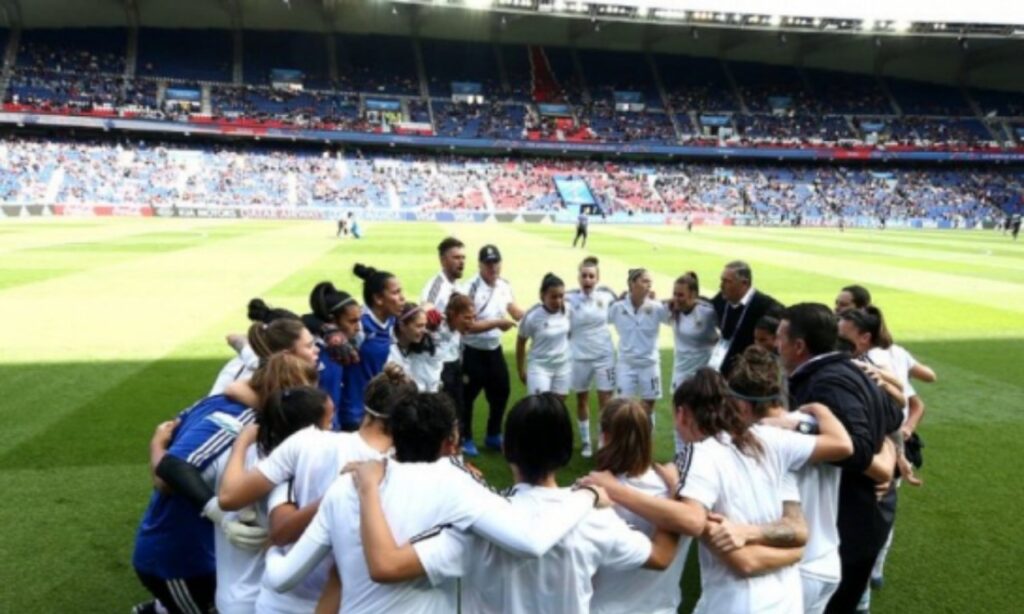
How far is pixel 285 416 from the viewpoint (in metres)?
3.08

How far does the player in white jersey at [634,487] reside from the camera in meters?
2.87

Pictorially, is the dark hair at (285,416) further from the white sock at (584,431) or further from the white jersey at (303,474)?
the white sock at (584,431)

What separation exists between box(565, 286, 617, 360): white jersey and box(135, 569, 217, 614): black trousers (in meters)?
4.66

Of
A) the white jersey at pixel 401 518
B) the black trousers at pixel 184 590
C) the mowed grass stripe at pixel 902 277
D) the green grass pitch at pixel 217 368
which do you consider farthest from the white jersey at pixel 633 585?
the mowed grass stripe at pixel 902 277

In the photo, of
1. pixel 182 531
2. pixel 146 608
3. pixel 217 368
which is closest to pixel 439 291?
pixel 146 608

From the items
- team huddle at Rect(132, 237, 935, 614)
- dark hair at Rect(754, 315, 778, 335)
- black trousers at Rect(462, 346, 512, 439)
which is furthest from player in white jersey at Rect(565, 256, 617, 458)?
team huddle at Rect(132, 237, 935, 614)

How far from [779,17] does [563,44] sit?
20.9 meters

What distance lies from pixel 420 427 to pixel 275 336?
195cm

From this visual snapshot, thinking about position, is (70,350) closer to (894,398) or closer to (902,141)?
(894,398)

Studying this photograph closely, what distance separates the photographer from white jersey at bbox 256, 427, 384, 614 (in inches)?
116

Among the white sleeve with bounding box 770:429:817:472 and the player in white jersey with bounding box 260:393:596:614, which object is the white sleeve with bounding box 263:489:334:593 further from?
the white sleeve with bounding box 770:429:817:472

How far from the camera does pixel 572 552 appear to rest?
8.57ft

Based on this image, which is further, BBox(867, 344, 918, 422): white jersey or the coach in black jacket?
BBox(867, 344, 918, 422): white jersey

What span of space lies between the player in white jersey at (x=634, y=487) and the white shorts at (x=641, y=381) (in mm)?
4347
